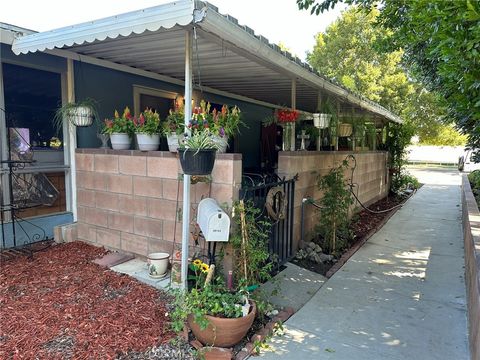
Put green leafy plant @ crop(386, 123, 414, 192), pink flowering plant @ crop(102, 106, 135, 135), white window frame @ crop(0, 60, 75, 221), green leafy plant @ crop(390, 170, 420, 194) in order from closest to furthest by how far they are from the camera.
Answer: pink flowering plant @ crop(102, 106, 135, 135), white window frame @ crop(0, 60, 75, 221), green leafy plant @ crop(386, 123, 414, 192), green leafy plant @ crop(390, 170, 420, 194)

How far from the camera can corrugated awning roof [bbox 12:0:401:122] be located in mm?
2549

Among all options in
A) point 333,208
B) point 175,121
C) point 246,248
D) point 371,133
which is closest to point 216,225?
point 246,248

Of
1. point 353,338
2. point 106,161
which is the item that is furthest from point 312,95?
point 353,338

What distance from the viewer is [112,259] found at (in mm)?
3861

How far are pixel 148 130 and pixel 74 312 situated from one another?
1903mm

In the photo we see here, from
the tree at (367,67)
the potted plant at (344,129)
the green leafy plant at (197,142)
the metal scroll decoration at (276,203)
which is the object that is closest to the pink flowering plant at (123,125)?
the green leafy plant at (197,142)

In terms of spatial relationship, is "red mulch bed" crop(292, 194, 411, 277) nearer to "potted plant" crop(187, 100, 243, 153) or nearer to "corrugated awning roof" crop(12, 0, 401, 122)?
"potted plant" crop(187, 100, 243, 153)

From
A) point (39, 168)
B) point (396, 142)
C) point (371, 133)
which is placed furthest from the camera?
point (396, 142)

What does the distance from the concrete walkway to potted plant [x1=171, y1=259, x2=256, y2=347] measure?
0.97 ft

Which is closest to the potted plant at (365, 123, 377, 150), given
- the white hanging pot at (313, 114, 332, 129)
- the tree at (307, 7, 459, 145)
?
the white hanging pot at (313, 114, 332, 129)

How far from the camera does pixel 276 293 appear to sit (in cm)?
326

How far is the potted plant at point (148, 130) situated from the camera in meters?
3.66

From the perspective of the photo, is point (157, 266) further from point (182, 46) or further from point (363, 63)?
point (363, 63)

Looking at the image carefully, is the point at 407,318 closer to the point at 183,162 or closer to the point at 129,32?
the point at 183,162
